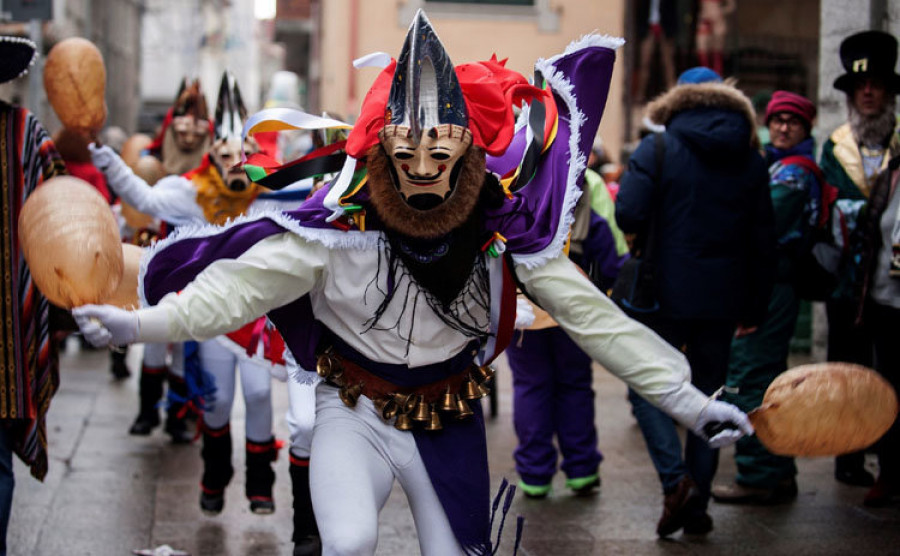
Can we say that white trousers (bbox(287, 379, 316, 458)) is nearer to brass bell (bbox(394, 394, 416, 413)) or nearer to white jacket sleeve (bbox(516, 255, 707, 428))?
brass bell (bbox(394, 394, 416, 413))

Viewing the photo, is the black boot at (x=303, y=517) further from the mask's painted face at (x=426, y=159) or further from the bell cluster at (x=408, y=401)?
A: the mask's painted face at (x=426, y=159)

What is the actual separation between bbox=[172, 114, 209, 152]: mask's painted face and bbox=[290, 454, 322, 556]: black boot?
9.53 feet

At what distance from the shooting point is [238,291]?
3.54m

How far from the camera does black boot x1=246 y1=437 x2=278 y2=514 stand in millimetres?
6082

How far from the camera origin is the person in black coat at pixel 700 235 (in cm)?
570

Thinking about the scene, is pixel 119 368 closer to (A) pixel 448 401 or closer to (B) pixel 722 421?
(A) pixel 448 401

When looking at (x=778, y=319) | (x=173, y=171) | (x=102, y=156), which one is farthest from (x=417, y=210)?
(x=173, y=171)

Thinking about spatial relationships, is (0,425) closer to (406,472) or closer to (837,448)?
(406,472)

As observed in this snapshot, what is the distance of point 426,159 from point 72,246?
0.99 metres

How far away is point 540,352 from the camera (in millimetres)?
6633

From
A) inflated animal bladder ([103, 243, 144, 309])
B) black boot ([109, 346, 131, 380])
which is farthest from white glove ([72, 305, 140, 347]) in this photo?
black boot ([109, 346, 131, 380])

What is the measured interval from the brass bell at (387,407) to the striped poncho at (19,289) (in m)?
1.63

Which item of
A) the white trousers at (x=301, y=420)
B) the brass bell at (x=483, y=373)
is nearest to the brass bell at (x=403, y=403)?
the brass bell at (x=483, y=373)

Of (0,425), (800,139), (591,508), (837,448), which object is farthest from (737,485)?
(0,425)
